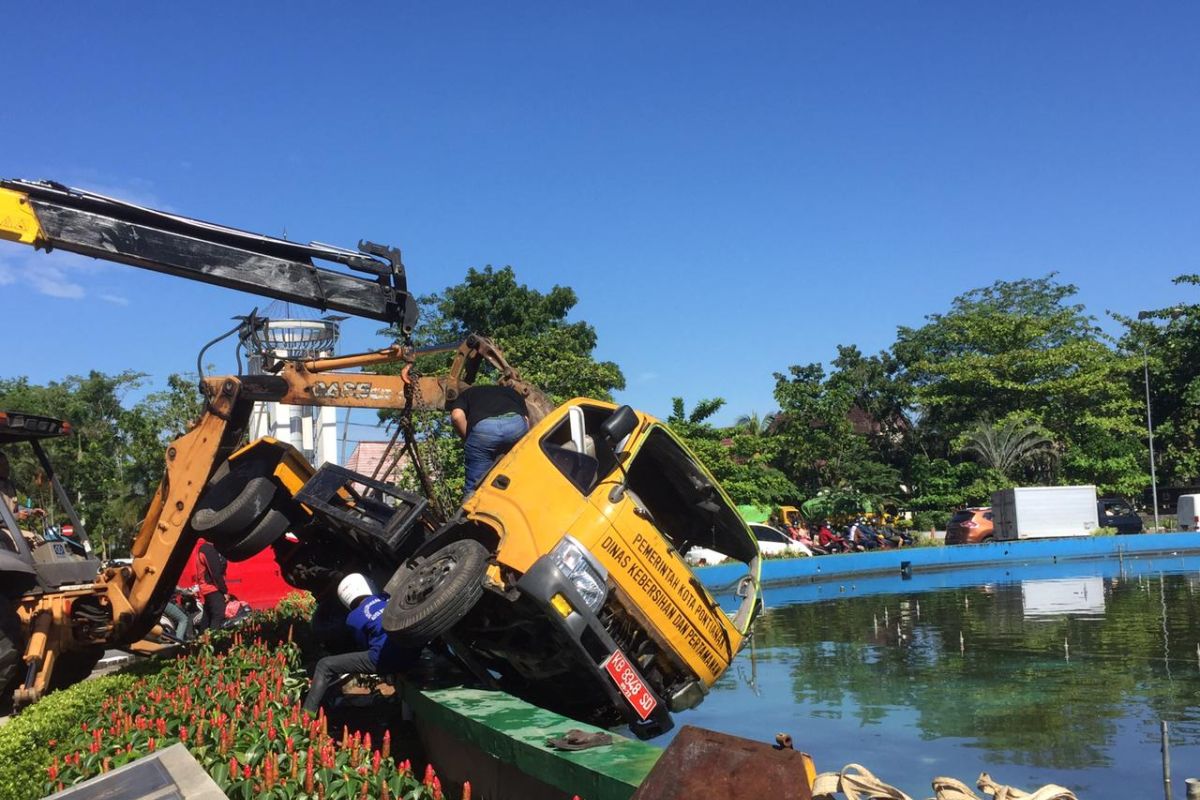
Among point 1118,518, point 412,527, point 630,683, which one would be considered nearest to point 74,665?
point 412,527

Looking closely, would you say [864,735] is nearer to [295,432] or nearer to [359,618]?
[359,618]

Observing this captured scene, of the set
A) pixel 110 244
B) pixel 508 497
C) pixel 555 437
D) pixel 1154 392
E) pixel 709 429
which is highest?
pixel 1154 392

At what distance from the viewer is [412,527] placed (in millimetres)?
7980

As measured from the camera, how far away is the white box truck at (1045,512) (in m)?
35.0

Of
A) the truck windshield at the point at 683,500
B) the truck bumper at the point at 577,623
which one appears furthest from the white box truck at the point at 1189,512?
the truck bumper at the point at 577,623

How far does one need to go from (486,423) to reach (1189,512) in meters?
37.1

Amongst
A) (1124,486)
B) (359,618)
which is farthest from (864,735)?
(1124,486)

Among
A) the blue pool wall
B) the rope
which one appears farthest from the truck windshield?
the blue pool wall

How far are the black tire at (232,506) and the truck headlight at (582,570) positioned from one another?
2997 mm

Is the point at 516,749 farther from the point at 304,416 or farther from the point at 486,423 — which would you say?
the point at 304,416

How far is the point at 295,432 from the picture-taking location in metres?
30.5

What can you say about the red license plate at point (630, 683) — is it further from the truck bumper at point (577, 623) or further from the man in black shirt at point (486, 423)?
the man in black shirt at point (486, 423)

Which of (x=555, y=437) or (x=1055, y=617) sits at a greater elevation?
(x=555, y=437)

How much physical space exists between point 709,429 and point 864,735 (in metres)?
24.6
